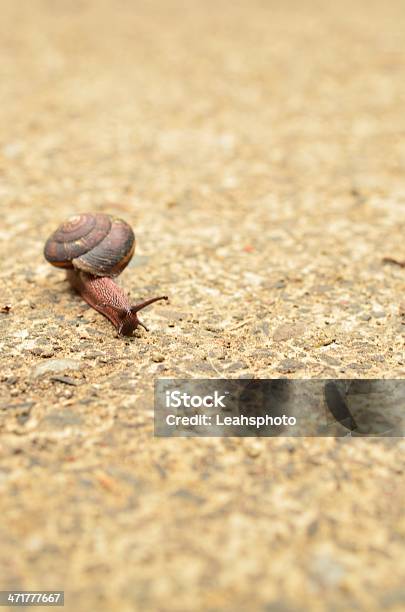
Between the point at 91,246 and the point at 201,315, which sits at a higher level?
Result: the point at 91,246

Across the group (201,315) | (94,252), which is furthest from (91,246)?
(201,315)

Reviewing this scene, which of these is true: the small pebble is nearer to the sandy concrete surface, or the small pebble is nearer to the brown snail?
Answer: the sandy concrete surface

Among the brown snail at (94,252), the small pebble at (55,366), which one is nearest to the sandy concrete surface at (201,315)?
the small pebble at (55,366)
